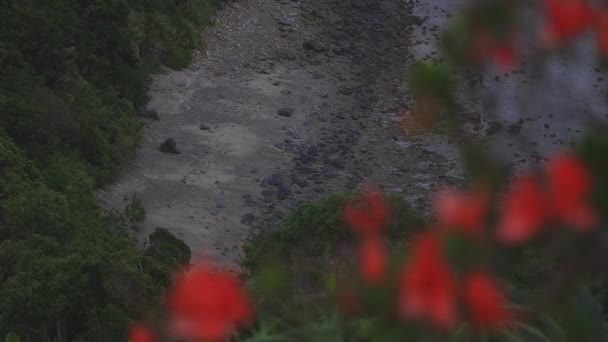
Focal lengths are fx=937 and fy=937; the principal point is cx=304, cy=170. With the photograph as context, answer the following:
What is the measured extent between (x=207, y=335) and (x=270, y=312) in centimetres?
185

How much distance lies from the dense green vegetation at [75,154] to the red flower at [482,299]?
560 centimetres

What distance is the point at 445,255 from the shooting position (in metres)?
1.59

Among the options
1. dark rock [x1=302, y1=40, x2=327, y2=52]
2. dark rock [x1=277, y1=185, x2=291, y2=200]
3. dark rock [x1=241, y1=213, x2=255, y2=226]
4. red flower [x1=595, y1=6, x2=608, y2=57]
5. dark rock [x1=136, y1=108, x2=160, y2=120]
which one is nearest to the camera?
red flower [x1=595, y1=6, x2=608, y2=57]

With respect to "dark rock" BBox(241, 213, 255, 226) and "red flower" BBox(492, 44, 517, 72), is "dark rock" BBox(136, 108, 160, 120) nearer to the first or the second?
"dark rock" BBox(241, 213, 255, 226)

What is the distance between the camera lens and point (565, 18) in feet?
5.21

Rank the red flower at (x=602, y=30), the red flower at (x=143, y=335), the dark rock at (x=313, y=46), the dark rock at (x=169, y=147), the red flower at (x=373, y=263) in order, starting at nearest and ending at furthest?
the red flower at (x=602, y=30) < the red flower at (x=373, y=263) < the red flower at (x=143, y=335) < the dark rock at (x=169, y=147) < the dark rock at (x=313, y=46)

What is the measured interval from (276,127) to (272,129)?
0.16 meters

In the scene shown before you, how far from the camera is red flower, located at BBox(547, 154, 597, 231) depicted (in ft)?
4.89

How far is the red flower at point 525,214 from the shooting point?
4.93ft

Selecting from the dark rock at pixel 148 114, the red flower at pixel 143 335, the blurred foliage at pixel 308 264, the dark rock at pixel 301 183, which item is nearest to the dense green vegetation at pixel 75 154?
the dark rock at pixel 148 114

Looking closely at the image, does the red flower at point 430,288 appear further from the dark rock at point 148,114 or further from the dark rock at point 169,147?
the dark rock at point 148,114

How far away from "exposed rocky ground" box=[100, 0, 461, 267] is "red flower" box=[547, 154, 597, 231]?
1522 centimetres

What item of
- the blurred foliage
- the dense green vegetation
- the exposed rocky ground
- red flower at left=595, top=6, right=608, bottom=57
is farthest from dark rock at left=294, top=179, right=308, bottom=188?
red flower at left=595, top=6, right=608, bottom=57

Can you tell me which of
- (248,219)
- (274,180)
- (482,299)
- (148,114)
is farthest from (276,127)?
(482,299)
